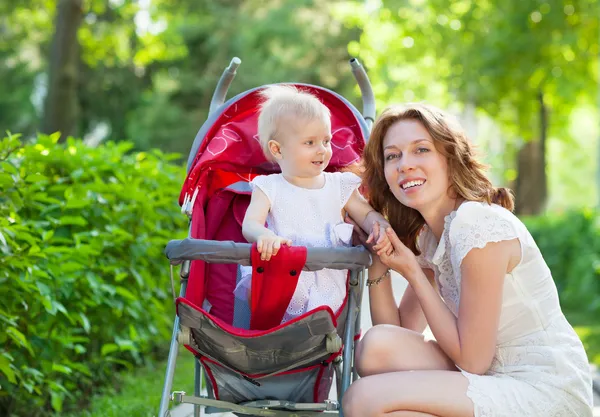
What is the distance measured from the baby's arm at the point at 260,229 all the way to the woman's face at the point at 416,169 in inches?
20.2

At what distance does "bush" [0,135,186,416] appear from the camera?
3.84 m

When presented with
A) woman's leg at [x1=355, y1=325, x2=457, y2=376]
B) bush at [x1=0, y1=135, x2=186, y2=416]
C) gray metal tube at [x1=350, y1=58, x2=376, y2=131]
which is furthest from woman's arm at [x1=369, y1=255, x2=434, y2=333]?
bush at [x1=0, y1=135, x2=186, y2=416]

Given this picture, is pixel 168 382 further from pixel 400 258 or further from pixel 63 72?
pixel 63 72

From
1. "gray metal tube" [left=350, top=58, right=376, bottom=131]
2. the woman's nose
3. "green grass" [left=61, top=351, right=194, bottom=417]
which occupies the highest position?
"gray metal tube" [left=350, top=58, right=376, bottom=131]

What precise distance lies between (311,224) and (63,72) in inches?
343

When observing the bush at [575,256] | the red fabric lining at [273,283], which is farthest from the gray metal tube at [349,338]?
the bush at [575,256]

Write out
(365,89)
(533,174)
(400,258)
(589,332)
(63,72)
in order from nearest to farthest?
1. (400,258)
2. (365,89)
3. (589,332)
4. (63,72)
5. (533,174)

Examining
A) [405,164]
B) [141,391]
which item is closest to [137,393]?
[141,391]

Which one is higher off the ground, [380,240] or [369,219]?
[369,219]

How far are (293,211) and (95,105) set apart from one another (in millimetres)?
18738

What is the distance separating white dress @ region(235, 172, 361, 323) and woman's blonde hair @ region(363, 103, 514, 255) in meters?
0.20

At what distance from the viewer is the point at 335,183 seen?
3.58 m

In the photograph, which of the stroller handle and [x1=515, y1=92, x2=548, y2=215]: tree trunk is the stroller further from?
[x1=515, y1=92, x2=548, y2=215]: tree trunk

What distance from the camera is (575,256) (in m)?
10.6
